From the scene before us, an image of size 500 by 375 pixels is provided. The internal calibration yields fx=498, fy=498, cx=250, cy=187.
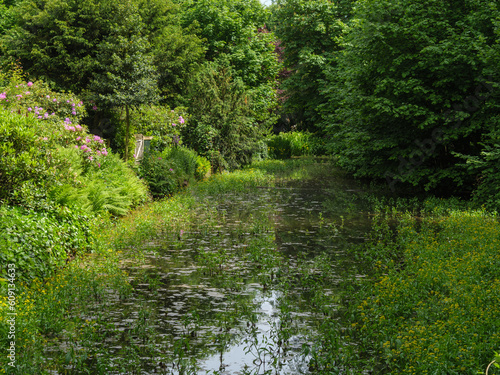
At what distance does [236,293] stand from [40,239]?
11.1 ft

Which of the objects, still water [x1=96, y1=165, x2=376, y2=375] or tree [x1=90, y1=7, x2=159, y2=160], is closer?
still water [x1=96, y1=165, x2=376, y2=375]

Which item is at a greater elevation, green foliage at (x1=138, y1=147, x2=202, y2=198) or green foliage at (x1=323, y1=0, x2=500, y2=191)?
green foliage at (x1=323, y1=0, x2=500, y2=191)

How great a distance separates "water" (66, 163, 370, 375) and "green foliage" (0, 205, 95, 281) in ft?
3.75

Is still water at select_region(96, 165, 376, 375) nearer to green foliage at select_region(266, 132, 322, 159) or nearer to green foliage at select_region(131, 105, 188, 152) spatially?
green foliage at select_region(131, 105, 188, 152)

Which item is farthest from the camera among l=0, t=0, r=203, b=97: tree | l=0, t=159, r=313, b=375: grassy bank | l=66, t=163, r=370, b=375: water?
l=0, t=0, r=203, b=97: tree

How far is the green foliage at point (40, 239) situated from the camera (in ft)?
25.1

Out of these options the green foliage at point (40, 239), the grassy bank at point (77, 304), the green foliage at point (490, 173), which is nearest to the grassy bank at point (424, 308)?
the grassy bank at point (77, 304)

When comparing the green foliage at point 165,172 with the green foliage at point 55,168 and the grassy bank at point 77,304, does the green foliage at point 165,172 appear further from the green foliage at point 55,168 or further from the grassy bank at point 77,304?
the grassy bank at point 77,304

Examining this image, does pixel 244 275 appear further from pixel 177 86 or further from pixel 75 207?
pixel 177 86

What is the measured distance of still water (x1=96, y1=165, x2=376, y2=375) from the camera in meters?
5.88

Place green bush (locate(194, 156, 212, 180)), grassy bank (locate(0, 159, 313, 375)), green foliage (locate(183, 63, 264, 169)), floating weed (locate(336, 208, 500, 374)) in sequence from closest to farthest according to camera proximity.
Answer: floating weed (locate(336, 208, 500, 374)) → grassy bank (locate(0, 159, 313, 375)) → green bush (locate(194, 156, 212, 180)) → green foliage (locate(183, 63, 264, 169))

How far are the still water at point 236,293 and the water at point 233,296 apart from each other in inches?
0.6

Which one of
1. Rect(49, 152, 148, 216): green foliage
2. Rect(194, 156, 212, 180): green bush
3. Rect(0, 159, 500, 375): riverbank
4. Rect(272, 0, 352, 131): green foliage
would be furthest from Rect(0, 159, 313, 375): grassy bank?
Rect(272, 0, 352, 131): green foliage

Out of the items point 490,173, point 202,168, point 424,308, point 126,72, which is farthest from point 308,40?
point 424,308
